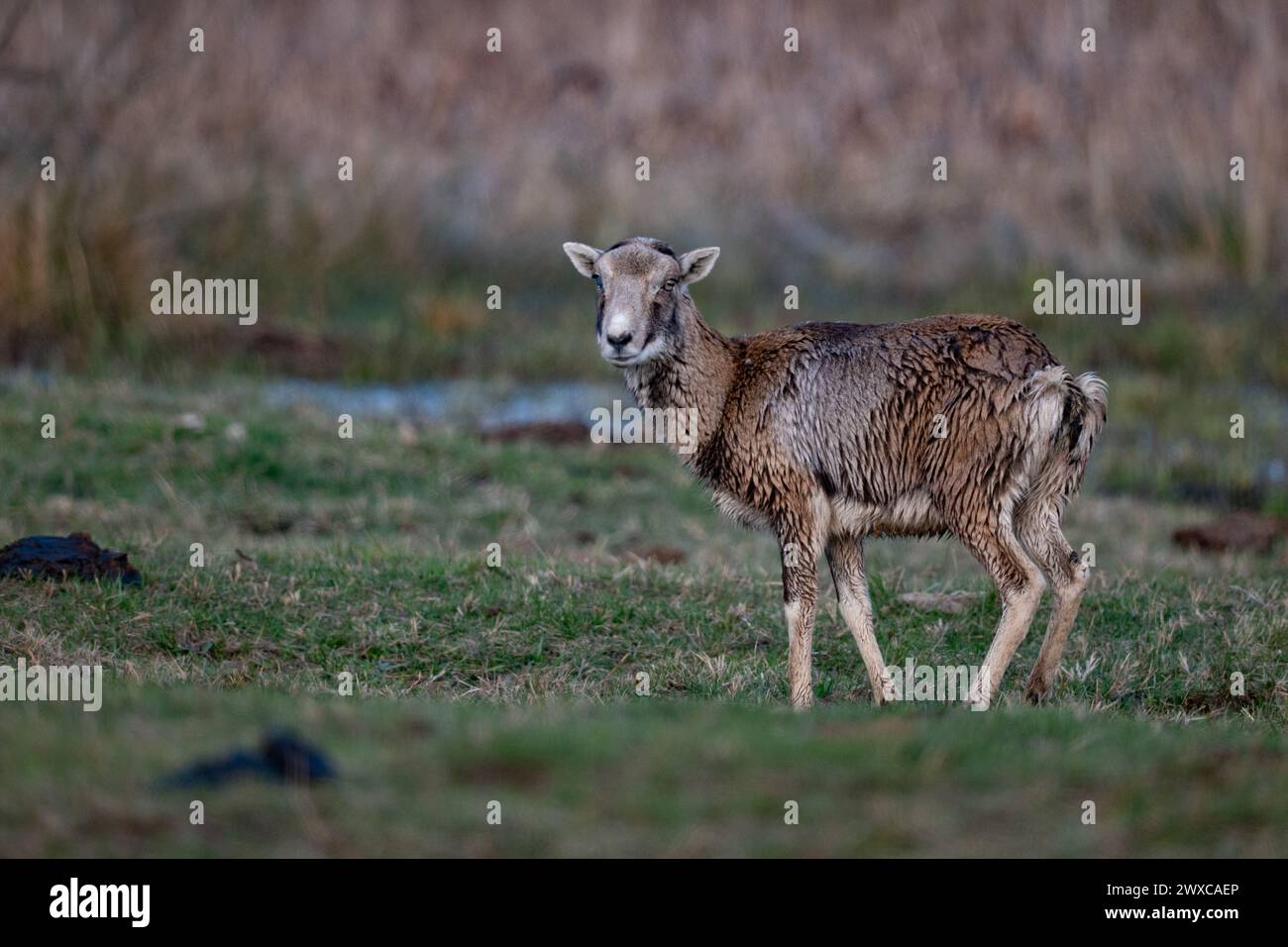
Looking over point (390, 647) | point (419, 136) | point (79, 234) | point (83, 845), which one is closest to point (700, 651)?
point (390, 647)

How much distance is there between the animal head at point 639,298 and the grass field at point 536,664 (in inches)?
69.7

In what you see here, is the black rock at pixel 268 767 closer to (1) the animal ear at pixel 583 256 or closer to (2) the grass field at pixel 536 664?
(2) the grass field at pixel 536 664

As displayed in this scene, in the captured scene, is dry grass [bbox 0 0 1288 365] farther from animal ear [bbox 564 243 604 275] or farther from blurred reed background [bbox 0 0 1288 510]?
animal ear [bbox 564 243 604 275]

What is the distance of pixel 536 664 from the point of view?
377 inches

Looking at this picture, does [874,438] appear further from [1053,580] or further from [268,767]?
[268,767]

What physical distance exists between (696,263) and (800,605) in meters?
1.97

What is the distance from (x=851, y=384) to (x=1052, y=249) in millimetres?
12615

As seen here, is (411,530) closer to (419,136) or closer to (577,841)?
(577,841)

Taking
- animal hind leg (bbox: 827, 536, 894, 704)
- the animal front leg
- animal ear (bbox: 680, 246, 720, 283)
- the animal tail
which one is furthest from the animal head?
the animal tail

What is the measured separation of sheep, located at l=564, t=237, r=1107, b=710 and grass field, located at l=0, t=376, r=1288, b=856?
2.12 feet

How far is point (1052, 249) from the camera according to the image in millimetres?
20906

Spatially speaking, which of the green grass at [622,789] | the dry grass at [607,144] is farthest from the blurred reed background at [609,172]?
the green grass at [622,789]

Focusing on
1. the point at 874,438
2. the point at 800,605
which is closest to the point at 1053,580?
the point at 874,438

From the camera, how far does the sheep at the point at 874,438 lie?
877 centimetres
